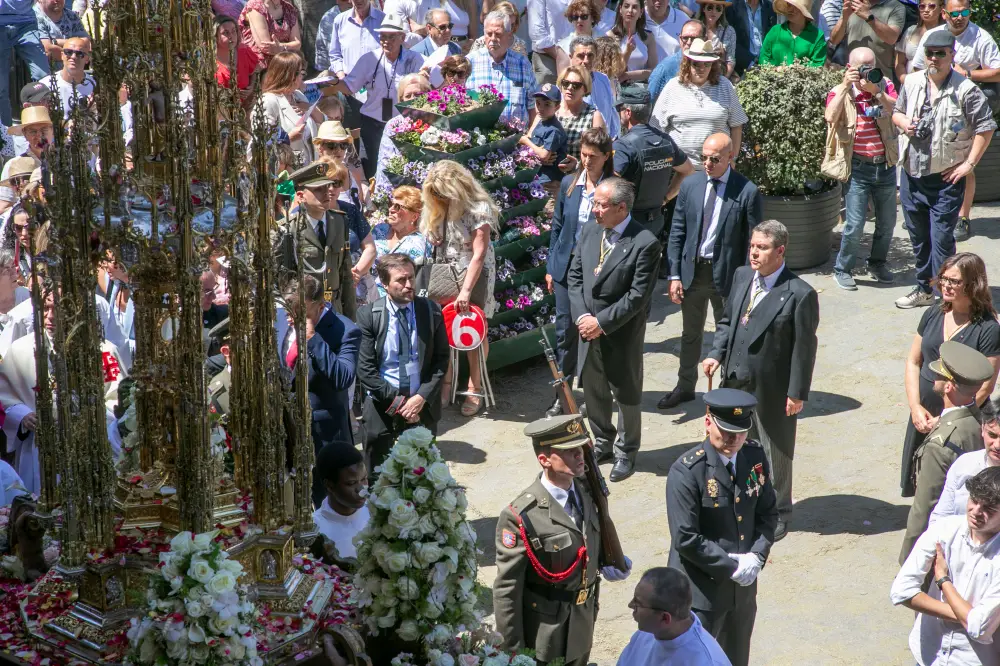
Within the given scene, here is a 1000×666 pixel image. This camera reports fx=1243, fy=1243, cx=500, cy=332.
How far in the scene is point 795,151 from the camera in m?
12.9

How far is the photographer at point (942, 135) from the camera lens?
1199 cm

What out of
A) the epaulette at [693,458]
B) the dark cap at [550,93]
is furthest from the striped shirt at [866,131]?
the epaulette at [693,458]

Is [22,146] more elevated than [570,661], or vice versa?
[22,146]

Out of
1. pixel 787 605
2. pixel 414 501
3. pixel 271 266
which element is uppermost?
pixel 271 266

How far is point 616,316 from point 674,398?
1900 millimetres

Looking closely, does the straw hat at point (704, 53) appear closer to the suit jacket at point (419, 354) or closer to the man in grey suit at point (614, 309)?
the man in grey suit at point (614, 309)

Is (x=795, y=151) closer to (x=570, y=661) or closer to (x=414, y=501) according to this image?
(x=570, y=661)

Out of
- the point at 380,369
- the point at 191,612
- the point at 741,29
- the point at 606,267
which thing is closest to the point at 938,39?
the point at 741,29

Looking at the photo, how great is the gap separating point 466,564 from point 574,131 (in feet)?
28.5

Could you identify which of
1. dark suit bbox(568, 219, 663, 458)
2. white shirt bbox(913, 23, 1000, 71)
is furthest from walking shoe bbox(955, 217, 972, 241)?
dark suit bbox(568, 219, 663, 458)

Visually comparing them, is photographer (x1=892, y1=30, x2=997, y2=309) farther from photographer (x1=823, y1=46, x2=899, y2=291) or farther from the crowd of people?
photographer (x1=823, y1=46, x2=899, y2=291)

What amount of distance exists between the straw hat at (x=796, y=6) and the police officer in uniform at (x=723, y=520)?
8.80 m

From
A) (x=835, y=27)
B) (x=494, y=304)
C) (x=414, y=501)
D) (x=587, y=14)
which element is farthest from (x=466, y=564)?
(x=835, y=27)

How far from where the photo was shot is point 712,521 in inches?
256
